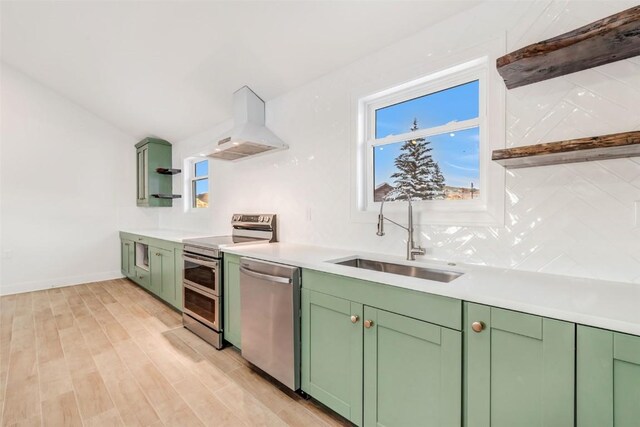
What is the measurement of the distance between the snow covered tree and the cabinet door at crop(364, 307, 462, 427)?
0.98 metres

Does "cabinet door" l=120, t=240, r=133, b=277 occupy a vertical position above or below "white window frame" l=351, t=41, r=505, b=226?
below

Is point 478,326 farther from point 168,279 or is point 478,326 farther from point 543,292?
point 168,279

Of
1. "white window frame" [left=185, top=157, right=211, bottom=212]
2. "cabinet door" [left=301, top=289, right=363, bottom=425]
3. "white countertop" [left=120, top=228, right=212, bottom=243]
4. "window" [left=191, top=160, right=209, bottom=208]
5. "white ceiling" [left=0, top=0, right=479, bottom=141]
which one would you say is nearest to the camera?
"cabinet door" [left=301, top=289, right=363, bottom=425]

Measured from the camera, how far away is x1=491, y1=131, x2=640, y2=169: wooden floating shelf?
3.46 feet

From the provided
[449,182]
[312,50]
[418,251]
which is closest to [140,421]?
[418,251]

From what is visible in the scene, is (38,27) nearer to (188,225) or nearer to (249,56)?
(249,56)

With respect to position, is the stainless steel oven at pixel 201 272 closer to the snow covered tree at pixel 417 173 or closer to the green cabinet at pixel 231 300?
the green cabinet at pixel 231 300

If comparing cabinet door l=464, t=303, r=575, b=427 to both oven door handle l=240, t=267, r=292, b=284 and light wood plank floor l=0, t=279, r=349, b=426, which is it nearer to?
light wood plank floor l=0, t=279, r=349, b=426

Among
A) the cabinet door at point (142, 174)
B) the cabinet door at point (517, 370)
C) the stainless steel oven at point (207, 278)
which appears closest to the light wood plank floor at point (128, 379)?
the stainless steel oven at point (207, 278)

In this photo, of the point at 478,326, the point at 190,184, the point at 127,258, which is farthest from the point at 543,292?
the point at 127,258

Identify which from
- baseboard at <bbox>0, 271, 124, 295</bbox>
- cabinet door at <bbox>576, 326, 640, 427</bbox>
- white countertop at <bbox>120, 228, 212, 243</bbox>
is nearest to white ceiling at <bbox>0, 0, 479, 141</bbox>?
white countertop at <bbox>120, 228, 212, 243</bbox>

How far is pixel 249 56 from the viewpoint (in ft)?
8.38

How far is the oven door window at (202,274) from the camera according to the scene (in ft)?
Result: 8.12

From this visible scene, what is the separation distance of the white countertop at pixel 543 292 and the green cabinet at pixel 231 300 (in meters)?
1.00
